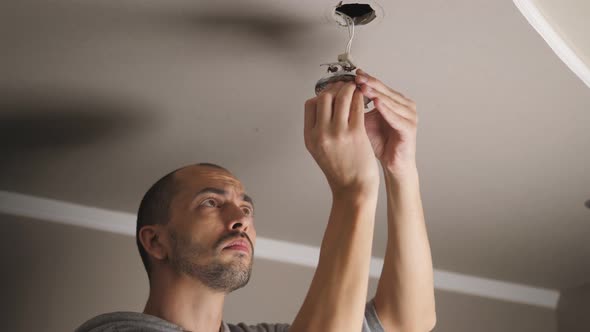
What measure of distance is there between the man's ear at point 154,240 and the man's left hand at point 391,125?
1.88 feet

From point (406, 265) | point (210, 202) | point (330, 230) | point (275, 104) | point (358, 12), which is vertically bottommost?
point (406, 265)

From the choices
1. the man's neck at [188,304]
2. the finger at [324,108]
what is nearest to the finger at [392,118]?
the finger at [324,108]

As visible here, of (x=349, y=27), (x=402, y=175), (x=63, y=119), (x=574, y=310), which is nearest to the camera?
(x=349, y=27)

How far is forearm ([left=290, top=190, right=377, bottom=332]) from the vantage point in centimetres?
129

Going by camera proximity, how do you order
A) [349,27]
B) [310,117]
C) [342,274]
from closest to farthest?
[342,274]
[310,117]
[349,27]

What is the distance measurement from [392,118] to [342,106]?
180 millimetres

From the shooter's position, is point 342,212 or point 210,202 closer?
point 342,212

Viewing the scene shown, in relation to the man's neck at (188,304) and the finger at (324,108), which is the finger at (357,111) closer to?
the finger at (324,108)

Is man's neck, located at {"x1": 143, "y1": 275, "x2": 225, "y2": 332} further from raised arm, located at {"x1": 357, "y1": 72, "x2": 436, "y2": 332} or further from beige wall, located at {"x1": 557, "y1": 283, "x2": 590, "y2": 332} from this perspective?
beige wall, located at {"x1": 557, "y1": 283, "x2": 590, "y2": 332}

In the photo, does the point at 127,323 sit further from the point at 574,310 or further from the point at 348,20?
the point at 574,310

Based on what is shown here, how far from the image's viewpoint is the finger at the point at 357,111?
141 centimetres

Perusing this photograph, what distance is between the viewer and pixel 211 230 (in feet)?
5.65

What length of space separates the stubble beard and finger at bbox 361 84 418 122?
0.49 meters

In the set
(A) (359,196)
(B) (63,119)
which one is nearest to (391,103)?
(A) (359,196)
